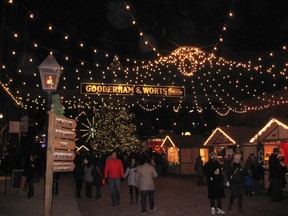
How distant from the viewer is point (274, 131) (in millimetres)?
16859

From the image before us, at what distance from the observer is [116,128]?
37312 millimetres

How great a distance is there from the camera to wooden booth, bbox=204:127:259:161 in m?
19.9

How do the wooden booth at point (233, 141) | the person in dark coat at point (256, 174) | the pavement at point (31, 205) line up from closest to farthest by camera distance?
the pavement at point (31, 205) → the person in dark coat at point (256, 174) → the wooden booth at point (233, 141)

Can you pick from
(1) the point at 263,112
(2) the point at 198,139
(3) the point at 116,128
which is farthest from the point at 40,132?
(1) the point at 263,112

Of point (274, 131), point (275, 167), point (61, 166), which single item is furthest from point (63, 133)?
point (274, 131)

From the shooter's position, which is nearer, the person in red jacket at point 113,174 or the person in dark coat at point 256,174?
the person in red jacket at point 113,174

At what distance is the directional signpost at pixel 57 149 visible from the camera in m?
6.68

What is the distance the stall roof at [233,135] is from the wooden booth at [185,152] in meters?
3.94

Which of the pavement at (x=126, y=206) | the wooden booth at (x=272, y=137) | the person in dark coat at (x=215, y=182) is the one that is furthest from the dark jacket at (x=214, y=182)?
the wooden booth at (x=272, y=137)

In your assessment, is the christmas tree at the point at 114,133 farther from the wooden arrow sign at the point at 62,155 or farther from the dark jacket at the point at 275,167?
the wooden arrow sign at the point at 62,155

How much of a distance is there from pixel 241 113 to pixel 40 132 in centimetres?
2935

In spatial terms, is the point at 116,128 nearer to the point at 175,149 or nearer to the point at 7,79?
the point at 175,149

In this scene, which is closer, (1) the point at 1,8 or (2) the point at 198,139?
(1) the point at 1,8

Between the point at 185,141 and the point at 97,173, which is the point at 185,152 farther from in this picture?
the point at 97,173
